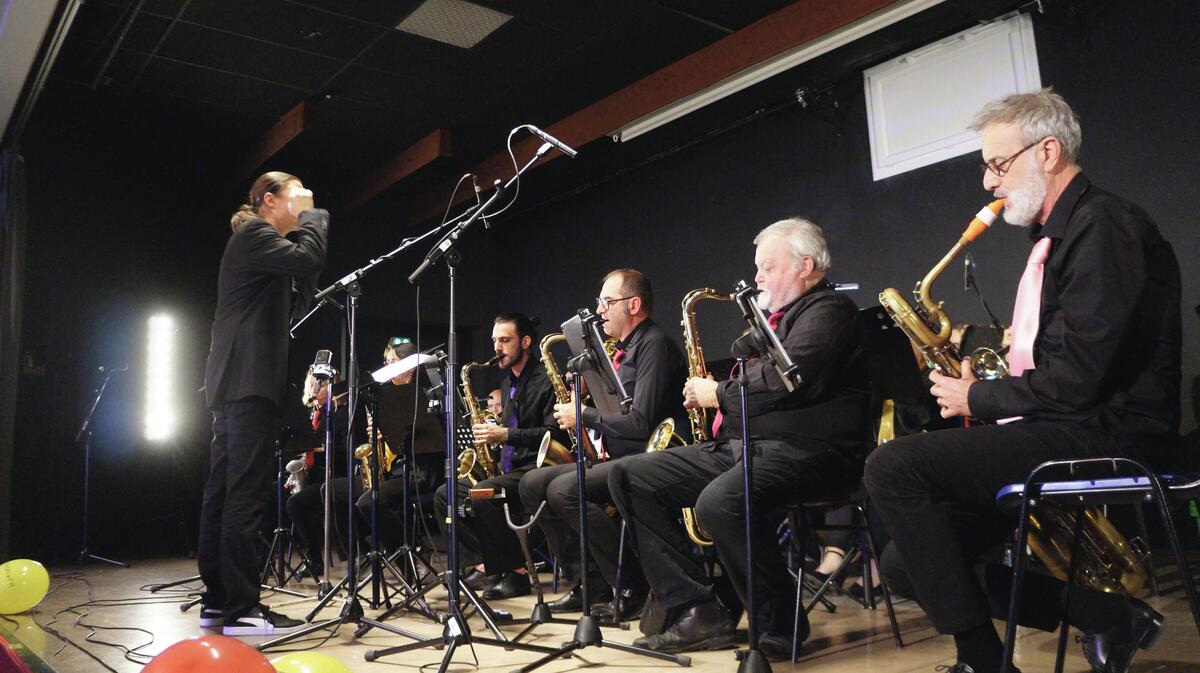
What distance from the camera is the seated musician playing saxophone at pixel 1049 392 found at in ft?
6.16

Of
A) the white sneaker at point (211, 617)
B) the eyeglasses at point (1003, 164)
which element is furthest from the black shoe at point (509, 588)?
the eyeglasses at point (1003, 164)

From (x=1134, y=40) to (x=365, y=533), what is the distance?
553cm

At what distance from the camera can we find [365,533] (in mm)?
5844

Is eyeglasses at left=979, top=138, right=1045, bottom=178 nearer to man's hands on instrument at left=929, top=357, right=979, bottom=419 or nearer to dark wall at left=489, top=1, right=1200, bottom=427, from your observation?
man's hands on instrument at left=929, top=357, right=979, bottom=419

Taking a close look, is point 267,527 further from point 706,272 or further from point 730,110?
point 730,110

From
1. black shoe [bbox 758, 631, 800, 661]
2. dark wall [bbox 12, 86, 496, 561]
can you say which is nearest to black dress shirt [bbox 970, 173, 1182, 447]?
black shoe [bbox 758, 631, 800, 661]

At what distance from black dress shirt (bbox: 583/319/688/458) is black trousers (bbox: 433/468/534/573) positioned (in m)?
0.66

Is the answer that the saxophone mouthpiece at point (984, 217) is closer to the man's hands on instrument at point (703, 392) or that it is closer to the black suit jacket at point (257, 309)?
the man's hands on instrument at point (703, 392)

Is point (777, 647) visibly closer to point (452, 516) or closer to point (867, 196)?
point (452, 516)

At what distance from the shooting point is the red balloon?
1.60m

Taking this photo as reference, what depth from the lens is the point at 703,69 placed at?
20.0ft

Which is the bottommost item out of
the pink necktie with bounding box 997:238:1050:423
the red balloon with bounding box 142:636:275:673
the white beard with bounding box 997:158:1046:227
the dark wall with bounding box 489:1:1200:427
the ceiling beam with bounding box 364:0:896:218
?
the red balloon with bounding box 142:636:275:673

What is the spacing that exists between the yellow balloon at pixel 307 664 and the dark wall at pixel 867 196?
14.7ft

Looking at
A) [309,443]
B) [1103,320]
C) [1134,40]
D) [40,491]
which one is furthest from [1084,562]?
[40,491]
